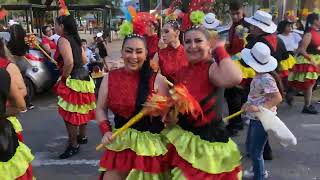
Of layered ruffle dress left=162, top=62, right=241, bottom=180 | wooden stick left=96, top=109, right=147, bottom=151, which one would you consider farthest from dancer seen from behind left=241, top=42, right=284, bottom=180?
wooden stick left=96, top=109, right=147, bottom=151

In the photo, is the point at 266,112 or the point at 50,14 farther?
the point at 50,14

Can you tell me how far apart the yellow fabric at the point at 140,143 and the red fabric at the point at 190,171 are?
0.07m

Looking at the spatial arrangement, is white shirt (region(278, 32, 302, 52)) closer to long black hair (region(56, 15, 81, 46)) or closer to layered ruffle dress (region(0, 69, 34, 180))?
long black hair (region(56, 15, 81, 46))

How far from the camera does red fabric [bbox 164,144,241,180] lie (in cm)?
317

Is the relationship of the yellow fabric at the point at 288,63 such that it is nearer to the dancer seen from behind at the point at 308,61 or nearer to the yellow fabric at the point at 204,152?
the dancer seen from behind at the point at 308,61

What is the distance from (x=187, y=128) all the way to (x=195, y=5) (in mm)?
1850

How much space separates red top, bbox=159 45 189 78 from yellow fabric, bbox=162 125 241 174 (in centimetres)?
223

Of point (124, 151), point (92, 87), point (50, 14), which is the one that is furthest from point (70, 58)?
point (50, 14)

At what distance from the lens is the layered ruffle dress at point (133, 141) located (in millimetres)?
3402

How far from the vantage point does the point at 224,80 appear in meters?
3.15

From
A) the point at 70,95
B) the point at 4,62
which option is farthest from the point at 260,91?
the point at 70,95

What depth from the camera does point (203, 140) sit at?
10.7 ft

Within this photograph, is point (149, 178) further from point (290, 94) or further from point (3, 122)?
point (290, 94)

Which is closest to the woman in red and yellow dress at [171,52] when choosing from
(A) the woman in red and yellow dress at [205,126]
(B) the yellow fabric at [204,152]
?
(A) the woman in red and yellow dress at [205,126]
